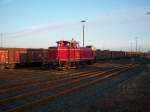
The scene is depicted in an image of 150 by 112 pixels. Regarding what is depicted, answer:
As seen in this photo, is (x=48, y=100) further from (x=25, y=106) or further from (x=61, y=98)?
(x=25, y=106)

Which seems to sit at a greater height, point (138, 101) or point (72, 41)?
point (72, 41)

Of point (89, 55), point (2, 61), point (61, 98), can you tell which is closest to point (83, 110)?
point (61, 98)

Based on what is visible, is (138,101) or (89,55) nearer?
(138,101)

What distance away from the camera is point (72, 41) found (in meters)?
35.0

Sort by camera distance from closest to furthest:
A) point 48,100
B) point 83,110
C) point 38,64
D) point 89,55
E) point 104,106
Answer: point 83,110
point 104,106
point 48,100
point 38,64
point 89,55

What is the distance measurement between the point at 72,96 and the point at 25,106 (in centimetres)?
356

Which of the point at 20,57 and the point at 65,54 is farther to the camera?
the point at 20,57

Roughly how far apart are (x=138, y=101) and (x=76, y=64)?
2463cm

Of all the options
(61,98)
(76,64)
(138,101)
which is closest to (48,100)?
(61,98)

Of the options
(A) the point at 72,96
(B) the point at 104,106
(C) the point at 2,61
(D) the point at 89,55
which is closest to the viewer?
(B) the point at 104,106

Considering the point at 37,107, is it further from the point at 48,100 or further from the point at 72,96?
the point at 72,96

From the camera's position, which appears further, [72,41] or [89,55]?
[89,55]

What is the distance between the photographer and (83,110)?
A: 10.4m

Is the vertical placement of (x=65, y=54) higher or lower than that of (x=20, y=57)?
higher
